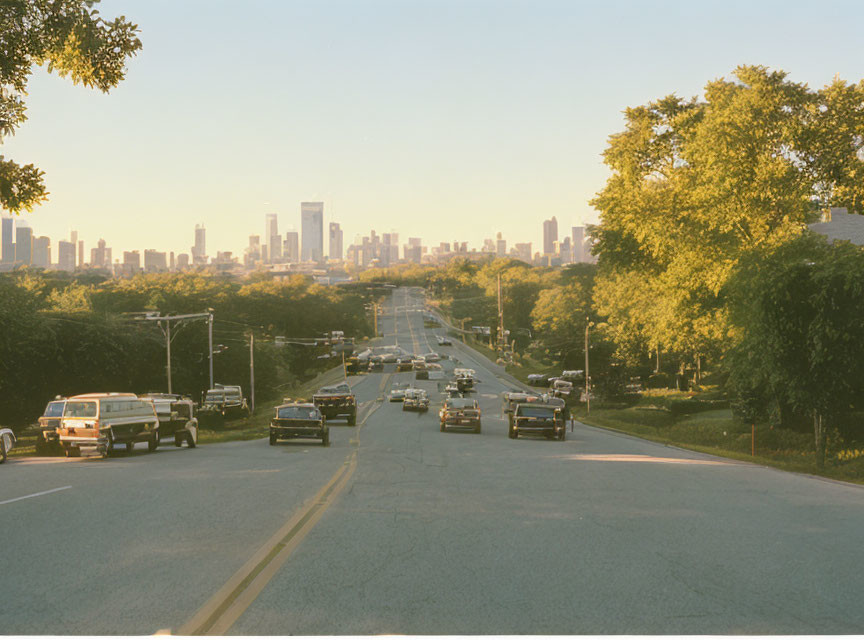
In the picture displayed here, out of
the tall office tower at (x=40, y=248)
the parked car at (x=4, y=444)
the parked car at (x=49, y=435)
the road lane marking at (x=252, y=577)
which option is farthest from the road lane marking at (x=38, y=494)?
the tall office tower at (x=40, y=248)

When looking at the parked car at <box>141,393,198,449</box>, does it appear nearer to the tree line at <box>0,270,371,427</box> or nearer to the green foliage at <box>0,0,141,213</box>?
the green foliage at <box>0,0,141,213</box>

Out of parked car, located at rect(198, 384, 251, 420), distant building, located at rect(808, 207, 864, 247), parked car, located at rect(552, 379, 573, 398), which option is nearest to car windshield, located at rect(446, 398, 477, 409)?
distant building, located at rect(808, 207, 864, 247)

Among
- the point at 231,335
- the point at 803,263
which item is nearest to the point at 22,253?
the point at 231,335

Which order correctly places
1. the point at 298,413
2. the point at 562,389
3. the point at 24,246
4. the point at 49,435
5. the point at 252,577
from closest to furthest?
the point at 252,577 < the point at 49,435 < the point at 298,413 < the point at 562,389 < the point at 24,246

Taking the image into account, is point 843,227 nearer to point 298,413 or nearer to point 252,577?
point 298,413

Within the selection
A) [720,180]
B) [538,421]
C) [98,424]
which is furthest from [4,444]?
[720,180]

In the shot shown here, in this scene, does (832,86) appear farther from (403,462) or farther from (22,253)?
(22,253)

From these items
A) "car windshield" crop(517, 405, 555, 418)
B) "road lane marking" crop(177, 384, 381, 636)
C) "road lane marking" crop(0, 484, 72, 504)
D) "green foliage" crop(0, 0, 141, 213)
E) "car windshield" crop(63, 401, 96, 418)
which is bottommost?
"car windshield" crop(517, 405, 555, 418)
